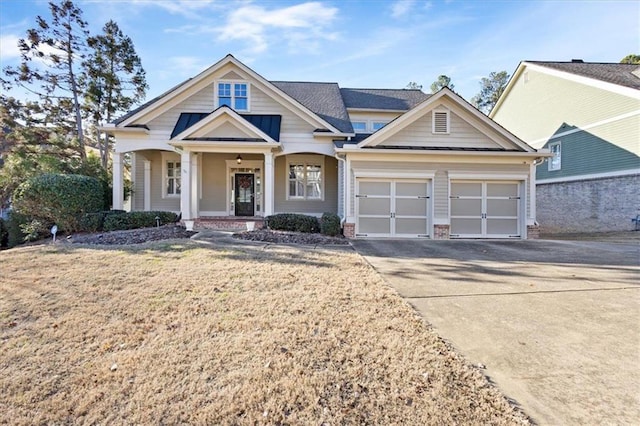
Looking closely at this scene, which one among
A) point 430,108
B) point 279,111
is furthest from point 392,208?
point 279,111

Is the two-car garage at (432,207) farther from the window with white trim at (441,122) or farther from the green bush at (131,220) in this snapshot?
the green bush at (131,220)

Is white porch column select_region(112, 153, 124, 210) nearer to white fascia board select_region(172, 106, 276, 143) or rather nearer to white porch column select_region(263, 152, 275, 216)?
white fascia board select_region(172, 106, 276, 143)

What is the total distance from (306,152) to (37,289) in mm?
10246

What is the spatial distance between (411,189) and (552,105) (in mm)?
13719

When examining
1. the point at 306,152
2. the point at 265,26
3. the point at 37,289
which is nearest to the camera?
the point at 37,289

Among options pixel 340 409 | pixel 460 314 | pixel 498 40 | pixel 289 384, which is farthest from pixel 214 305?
pixel 498 40

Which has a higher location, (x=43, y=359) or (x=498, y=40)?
(x=498, y=40)

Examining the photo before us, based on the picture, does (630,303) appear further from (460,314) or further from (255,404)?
(255,404)

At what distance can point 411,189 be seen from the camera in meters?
12.0

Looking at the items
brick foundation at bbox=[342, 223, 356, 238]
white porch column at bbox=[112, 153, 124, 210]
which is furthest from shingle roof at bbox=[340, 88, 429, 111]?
white porch column at bbox=[112, 153, 124, 210]

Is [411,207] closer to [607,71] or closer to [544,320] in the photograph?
[544,320]

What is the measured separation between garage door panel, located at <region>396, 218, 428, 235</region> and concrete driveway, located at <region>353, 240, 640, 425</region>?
362 centimetres

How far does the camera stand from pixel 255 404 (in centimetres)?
258

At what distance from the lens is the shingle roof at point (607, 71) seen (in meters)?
15.6
